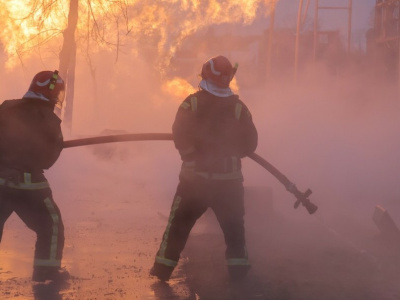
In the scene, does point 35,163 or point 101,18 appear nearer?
point 35,163

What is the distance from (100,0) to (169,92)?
20820 mm

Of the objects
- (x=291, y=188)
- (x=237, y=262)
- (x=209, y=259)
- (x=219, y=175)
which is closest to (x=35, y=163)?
(x=219, y=175)

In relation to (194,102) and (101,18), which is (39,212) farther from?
(101,18)

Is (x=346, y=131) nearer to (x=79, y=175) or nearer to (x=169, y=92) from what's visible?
(x=79, y=175)

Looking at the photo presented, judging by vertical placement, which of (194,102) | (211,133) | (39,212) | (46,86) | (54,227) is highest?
(46,86)

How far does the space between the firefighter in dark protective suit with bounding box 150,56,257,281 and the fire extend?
26.9 feet

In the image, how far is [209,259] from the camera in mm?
7164

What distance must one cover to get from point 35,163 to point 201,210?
50.1 inches

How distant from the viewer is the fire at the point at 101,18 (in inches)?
606

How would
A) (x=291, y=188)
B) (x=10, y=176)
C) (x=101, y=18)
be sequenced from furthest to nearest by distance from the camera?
(x=101, y=18) → (x=291, y=188) → (x=10, y=176)

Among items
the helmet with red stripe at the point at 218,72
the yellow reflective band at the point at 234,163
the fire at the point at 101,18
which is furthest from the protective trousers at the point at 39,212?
the fire at the point at 101,18

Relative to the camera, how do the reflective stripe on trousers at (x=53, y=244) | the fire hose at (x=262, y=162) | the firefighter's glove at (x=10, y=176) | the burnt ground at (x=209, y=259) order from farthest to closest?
the fire hose at (x=262, y=162)
the reflective stripe on trousers at (x=53, y=244)
the firefighter's glove at (x=10, y=176)
the burnt ground at (x=209, y=259)

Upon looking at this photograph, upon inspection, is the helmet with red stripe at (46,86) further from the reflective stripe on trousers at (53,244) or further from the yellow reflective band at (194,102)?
the yellow reflective band at (194,102)

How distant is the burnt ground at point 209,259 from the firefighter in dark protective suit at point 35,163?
0.85 ft
